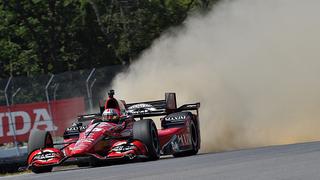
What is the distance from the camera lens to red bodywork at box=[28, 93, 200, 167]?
1675cm

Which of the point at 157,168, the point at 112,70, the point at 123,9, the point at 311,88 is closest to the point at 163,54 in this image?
the point at 112,70

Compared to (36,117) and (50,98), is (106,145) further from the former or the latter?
(36,117)

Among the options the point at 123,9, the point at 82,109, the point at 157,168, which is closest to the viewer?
the point at 157,168

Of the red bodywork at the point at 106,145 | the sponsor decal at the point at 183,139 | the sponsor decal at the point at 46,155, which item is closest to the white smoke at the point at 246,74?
the sponsor decal at the point at 183,139

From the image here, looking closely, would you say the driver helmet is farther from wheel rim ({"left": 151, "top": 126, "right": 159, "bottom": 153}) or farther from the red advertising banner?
the red advertising banner

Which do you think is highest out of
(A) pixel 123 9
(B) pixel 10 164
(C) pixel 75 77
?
(A) pixel 123 9

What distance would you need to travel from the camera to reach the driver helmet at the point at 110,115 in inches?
699

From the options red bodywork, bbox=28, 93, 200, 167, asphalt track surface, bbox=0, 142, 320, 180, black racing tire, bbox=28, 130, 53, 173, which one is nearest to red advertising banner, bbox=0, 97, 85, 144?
red bodywork, bbox=28, 93, 200, 167

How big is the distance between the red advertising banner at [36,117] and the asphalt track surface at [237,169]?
32.2 feet

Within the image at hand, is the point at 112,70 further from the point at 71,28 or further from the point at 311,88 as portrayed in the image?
the point at 71,28

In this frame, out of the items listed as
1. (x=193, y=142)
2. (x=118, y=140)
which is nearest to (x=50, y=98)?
(x=193, y=142)

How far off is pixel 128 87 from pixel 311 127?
6927 mm

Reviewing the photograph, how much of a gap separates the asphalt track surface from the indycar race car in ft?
4.07

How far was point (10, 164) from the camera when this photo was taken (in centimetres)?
2073
